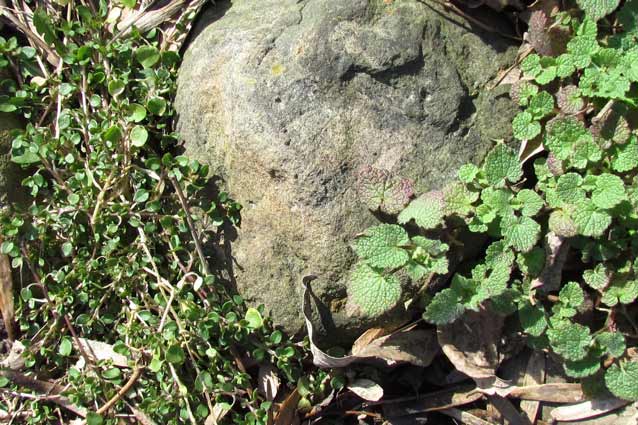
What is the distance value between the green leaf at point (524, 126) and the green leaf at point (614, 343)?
0.76m

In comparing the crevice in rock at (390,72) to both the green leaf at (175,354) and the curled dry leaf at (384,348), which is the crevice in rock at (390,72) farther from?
the green leaf at (175,354)

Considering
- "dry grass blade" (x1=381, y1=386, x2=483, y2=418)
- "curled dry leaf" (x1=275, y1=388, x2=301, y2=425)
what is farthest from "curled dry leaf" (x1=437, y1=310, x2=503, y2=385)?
"curled dry leaf" (x1=275, y1=388, x2=301, y2=425)

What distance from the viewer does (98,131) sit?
9.02ft

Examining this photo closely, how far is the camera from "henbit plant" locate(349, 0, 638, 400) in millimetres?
2420

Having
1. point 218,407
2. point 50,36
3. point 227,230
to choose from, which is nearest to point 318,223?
point 227,230

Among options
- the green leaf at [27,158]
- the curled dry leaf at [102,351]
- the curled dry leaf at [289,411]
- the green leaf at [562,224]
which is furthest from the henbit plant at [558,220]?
the green leaf at [27,158]

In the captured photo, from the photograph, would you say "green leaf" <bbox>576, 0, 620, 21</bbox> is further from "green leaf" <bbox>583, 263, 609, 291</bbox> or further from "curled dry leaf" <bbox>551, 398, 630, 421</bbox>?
"curled dry leaf" <bbox>551, 398, 630, 421</bbox>

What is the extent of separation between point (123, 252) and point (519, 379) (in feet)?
5.33

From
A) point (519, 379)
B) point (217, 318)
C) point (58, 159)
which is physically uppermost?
point (58, 159)

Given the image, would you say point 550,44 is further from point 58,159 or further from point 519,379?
point 58,159

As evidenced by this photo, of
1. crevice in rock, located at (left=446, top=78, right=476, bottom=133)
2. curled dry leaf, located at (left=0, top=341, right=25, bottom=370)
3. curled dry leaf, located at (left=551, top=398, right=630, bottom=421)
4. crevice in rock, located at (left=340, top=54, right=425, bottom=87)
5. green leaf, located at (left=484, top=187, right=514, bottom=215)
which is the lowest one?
curled dry leaf, located at (left=551, top=398, right=630, bottom=421)

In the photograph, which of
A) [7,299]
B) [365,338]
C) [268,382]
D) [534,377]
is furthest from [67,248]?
[534,377]

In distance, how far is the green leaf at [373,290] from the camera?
2402 millimetres

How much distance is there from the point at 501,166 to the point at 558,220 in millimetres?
274
